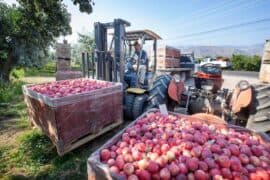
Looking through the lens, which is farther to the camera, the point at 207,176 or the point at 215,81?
the point at 215,81

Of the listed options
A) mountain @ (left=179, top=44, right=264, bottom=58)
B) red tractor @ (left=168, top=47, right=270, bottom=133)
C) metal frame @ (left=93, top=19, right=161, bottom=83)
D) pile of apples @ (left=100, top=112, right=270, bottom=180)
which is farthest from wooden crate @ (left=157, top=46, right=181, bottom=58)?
mountain @ (left=179, top=44, right=264, bottom=58)

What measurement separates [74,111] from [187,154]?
234 centimetres

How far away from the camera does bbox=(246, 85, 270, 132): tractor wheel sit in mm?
2853

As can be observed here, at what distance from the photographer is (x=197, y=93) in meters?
6.31

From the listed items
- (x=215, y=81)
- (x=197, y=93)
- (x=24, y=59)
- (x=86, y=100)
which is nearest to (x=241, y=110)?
(x=86, y=100)

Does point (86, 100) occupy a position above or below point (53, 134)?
above

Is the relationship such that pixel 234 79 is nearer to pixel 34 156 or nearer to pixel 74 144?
pixel 74 144

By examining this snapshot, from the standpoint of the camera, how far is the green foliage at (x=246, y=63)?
88.7ft

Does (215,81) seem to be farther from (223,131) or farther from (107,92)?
(223,131)

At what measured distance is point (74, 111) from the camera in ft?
11.5

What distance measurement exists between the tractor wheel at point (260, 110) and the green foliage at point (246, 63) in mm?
27714

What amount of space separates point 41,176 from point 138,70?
3.29 meters

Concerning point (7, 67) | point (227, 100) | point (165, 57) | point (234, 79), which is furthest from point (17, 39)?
point (234, 79)

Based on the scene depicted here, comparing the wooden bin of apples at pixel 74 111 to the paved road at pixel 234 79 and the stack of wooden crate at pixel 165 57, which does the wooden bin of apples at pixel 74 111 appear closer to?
the stack of wooden crate at pixel 165 57
